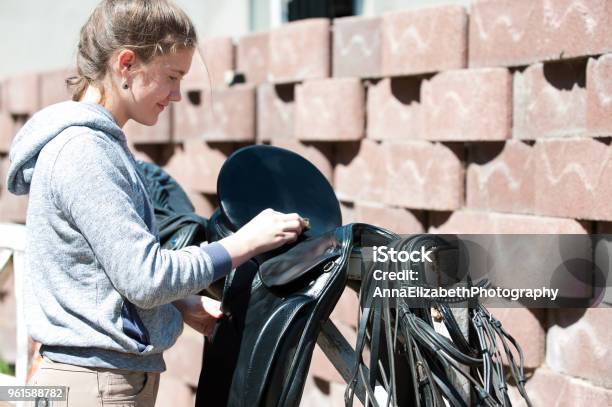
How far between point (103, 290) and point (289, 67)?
83.4 inches

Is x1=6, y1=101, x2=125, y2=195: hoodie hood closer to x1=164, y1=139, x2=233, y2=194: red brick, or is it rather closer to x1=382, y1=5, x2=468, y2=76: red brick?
x1=382, y1=5, x2=468, y2=76: red brick

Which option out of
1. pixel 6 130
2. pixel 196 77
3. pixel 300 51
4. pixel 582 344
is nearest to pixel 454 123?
pixel 582 344

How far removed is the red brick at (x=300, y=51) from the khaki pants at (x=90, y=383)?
6.53 ft

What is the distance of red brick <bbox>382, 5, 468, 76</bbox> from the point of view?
9.44 feet

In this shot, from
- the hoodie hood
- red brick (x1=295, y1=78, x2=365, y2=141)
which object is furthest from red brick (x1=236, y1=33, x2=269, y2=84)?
the hoodie hood

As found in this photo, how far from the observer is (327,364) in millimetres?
3502

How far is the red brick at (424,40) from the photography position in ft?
9.44

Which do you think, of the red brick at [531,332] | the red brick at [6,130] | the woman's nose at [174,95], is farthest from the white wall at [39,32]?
the woman's nose at [174,95]

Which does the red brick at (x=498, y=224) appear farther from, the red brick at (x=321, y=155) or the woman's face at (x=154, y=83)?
the woman's face at (x=154, y=83)

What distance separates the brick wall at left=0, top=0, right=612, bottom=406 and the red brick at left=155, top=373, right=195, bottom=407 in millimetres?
49

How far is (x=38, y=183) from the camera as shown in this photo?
5.50 ft

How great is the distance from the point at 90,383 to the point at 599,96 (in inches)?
59.1

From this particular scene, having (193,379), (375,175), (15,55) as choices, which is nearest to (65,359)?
(375,175)

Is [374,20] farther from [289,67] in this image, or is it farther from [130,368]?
[130,368]
